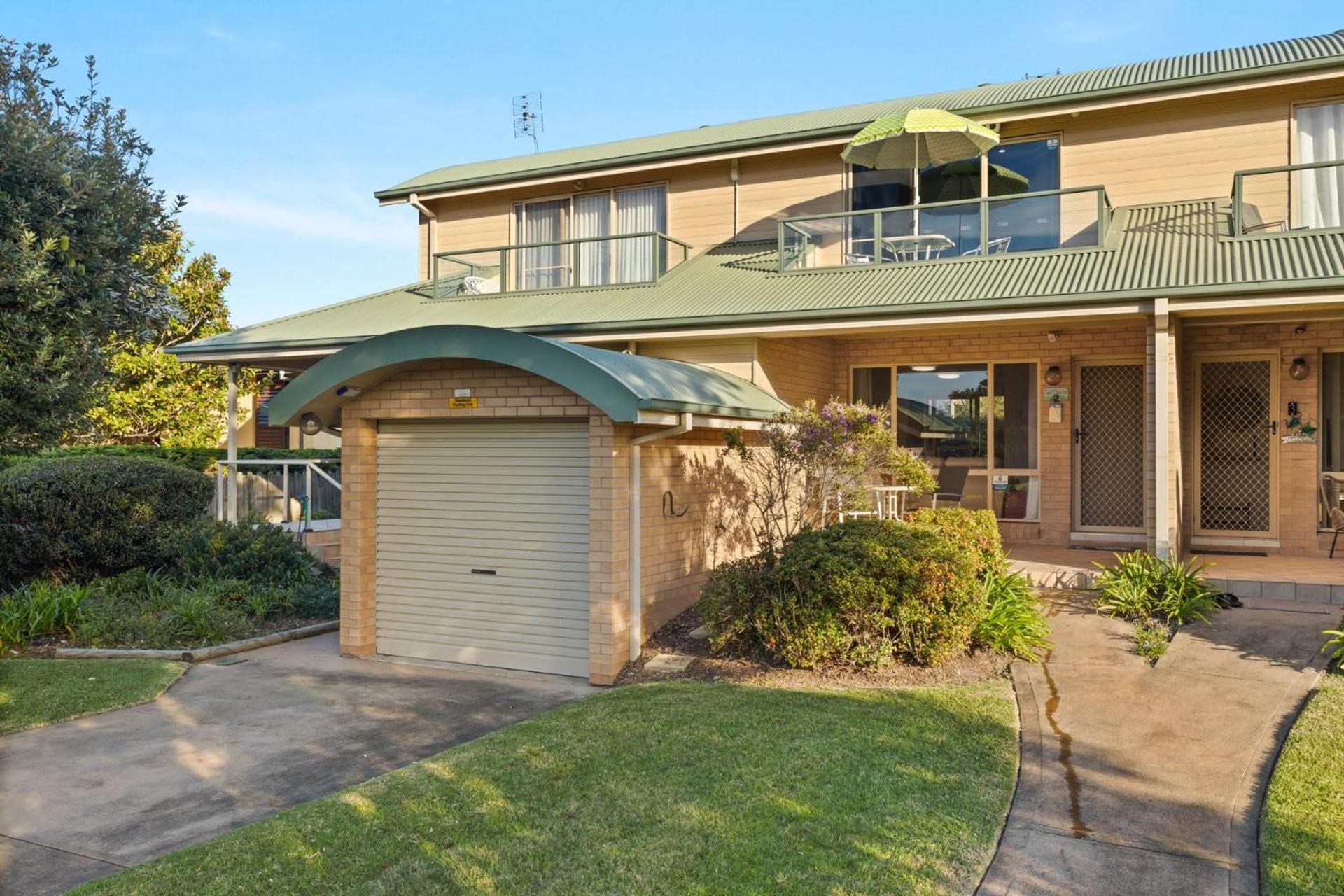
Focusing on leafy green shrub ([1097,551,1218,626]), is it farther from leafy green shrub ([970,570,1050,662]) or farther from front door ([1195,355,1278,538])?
front door ([1195,355,1278,538])

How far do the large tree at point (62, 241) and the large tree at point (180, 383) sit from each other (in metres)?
13.7

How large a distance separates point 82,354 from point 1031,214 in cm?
1044

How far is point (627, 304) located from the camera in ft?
45.1

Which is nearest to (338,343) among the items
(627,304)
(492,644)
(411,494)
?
(627,304)

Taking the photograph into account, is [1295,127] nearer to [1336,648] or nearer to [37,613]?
[1336,648]

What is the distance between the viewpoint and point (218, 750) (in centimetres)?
655

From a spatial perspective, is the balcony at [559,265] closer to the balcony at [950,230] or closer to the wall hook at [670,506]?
the balcony at [950,230]

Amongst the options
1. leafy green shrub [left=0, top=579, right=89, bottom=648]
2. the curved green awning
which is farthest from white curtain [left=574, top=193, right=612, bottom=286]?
leafy green shrub [left=0, top=579, right=89, bottom=648]

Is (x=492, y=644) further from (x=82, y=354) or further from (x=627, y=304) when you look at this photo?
(x=627, y=304)

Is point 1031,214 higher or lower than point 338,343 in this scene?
higher

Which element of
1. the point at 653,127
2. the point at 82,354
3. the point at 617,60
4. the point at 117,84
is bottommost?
the point at 82,354

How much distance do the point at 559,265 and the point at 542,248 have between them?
46 centimetres

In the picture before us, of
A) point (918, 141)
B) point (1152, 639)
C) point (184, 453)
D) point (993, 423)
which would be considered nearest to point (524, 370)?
point (1152, 639)

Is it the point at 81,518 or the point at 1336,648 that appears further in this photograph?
the point at 81,518
